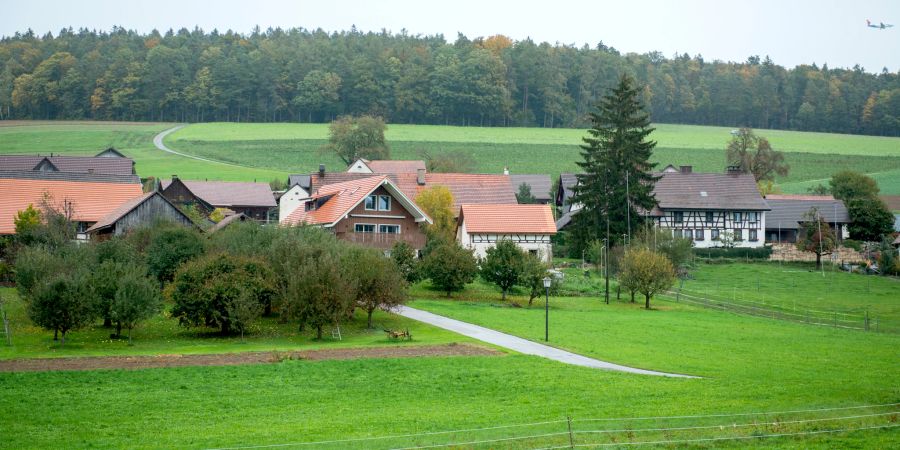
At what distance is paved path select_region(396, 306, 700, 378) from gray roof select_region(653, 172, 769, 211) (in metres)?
41.7

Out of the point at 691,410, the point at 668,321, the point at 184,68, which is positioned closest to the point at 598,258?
the point at 668,321

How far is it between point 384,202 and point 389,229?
174cm

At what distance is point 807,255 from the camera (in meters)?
76.8

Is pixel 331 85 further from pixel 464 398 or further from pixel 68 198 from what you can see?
pixel 464 398

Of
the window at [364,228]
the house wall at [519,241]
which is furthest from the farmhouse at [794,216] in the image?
the window at [364,228]

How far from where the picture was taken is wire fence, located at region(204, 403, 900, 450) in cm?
2045

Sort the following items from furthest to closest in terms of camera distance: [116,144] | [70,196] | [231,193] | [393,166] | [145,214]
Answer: [116,144] < [393,166] < [231,193] < [70,196] < [145,214]

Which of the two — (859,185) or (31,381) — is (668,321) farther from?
(859,185)

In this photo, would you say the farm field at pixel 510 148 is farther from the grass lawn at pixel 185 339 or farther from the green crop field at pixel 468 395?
the green crop field at pixel 468 395

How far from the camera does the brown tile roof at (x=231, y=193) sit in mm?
87688

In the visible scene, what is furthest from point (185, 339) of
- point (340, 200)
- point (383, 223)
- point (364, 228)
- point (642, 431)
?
point (340, 200)

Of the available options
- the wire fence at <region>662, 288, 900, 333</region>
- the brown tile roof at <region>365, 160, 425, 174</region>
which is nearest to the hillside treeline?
the brown tile roof at <region>365, 160, 425, 174</region>

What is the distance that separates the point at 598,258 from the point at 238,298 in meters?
35.8

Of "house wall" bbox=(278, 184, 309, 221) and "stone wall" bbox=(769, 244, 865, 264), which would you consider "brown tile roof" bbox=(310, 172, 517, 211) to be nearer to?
"house wall" bbox=(278, 184, 309, 221)
